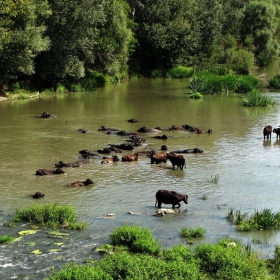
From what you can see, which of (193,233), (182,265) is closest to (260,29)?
(193,233)

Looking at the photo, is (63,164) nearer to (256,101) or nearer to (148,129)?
(148,129)

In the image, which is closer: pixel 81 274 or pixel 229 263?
pixel 81 274

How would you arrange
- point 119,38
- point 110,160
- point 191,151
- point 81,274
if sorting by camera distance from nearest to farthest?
point 81,274 → point 110,160 → point 191,151 → point 119,38

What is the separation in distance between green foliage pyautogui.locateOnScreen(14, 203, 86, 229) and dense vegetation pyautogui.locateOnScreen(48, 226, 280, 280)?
2.32 m

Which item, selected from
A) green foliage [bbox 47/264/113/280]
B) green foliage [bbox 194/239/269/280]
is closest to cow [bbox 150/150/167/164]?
green foliage [bbox 194/239/269/280]

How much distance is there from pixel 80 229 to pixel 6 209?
2969 millimetres

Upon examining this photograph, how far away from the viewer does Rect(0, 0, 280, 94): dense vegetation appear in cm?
3876

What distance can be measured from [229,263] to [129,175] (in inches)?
364

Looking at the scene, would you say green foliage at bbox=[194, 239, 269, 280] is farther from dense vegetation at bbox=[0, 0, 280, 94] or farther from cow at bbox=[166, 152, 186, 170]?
dense vegetation at bbox=[0, 0, 280, 94]

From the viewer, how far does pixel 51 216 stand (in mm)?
14133

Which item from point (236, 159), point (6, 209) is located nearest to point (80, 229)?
point (6, 209)

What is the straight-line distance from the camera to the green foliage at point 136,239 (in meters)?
12.1

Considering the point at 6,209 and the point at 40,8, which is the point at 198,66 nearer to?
the point at 40,8

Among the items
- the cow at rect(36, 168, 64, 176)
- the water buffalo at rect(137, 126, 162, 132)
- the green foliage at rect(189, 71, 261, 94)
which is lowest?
the cow at rect(36, 168, 64, 176)
